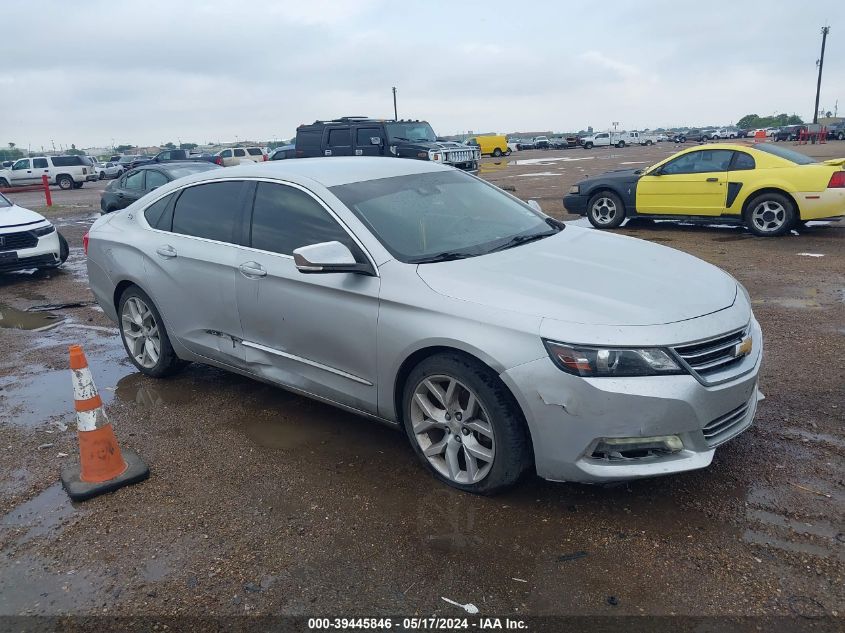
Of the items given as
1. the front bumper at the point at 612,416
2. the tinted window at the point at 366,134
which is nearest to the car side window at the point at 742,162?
the front bumper at the point at 612,416

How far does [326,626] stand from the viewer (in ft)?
8.75

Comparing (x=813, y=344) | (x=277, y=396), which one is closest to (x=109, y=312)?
(x=277, y=396)

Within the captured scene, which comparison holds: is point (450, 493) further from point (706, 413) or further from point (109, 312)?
point (109, 312)

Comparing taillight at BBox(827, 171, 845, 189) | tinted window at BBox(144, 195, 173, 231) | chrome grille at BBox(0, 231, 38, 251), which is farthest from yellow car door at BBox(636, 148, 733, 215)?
chrome grille at BBox(0, 231, 38, 251)

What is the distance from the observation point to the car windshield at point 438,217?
391 centimetres

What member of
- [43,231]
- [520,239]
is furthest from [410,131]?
[520,239]

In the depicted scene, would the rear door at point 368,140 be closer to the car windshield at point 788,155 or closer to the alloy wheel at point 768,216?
the car windshield at point 788,155

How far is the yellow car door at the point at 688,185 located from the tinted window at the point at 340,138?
10.6 metres

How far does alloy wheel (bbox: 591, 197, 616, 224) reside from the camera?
1216 centimetres

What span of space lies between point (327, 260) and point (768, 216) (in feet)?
30.0

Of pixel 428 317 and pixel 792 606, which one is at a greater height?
pixel 428 317

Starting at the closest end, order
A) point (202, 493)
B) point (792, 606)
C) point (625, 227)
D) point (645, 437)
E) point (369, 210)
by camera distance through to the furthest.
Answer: point (792, 606)
point (645, 437)
point (202, 493)
point (369, 210)
point (625, 227)

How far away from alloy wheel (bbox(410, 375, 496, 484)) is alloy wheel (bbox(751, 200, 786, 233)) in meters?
8.87

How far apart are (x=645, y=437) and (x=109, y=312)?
14.9 ft
